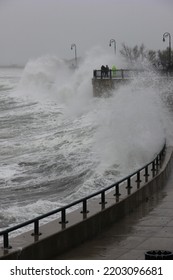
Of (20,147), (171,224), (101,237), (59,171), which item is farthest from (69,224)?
(20,147)

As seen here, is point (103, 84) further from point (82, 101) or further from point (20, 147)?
point (20, 147)

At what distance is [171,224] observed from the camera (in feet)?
34.1

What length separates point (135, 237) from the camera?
9500 millimetres

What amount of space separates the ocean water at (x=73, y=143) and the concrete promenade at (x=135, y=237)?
1.89 meters

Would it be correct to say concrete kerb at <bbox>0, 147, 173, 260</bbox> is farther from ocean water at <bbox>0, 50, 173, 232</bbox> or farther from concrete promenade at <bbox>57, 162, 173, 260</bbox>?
ocean water at <bbox>0, 50, 173, 232</bbox>

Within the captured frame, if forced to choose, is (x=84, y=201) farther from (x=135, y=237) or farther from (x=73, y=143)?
(x=73, y=143)

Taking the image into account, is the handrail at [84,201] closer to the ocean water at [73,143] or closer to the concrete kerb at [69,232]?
the concrete kerb at [69,232]

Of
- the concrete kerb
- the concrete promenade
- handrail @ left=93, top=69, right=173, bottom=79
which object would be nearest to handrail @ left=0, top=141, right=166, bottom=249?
the concrete kerb

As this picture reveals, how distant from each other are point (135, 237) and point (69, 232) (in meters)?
1.09

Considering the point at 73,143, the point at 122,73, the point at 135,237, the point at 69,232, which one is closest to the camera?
the point at 69,232

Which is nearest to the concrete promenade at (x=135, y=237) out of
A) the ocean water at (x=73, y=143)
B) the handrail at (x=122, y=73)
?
the ocean water at (x=73, y=143)

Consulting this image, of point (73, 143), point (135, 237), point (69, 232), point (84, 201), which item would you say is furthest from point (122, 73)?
point (69, 232)

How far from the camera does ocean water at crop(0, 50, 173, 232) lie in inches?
594

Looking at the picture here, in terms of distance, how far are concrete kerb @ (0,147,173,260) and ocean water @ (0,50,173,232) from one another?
1.58 metres
